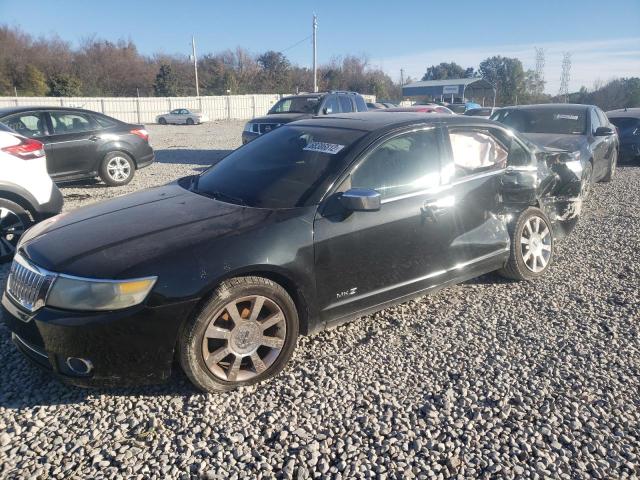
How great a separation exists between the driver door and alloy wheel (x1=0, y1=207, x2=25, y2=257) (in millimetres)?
3800

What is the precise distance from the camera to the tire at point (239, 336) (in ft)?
9.16

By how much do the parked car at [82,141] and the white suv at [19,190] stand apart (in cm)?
307

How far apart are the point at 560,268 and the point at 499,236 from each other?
1.25m

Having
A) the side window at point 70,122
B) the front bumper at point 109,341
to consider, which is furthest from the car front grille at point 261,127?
the front bumper at point 109,341

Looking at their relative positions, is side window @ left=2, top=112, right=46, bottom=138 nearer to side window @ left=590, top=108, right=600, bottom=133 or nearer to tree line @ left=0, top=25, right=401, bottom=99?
side window @ left=590, top=108, right=600, bottom=133

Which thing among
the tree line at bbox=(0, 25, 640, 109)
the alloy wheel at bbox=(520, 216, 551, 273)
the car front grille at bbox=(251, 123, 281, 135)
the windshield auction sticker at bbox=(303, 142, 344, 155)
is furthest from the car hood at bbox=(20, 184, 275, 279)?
the tree line at bbox=(0, 25, 640, 109)

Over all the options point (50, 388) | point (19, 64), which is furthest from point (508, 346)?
point (19, 64)

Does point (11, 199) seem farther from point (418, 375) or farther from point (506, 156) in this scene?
point (506, 156)

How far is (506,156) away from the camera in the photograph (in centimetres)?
457

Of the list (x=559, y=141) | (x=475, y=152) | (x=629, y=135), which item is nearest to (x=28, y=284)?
(x=475, y=152)

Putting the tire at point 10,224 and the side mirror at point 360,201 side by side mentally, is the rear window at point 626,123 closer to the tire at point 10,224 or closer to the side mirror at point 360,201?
the side mirror at point 360,201

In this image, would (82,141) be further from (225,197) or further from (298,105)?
(225,197)

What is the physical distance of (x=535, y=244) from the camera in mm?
4750

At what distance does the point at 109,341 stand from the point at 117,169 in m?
7.48
